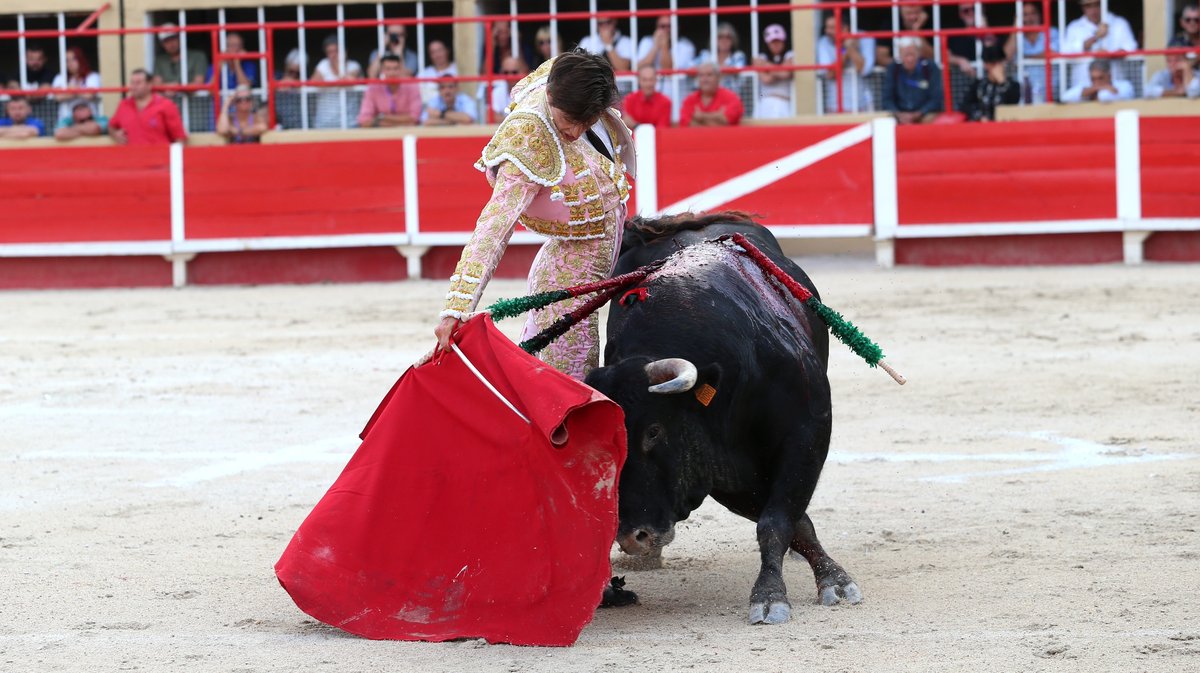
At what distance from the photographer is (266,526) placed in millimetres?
3979

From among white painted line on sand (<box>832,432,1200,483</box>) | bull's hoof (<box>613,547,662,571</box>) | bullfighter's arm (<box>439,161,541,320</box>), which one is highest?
bullfighter's arm (<box>439,161,541,320</box>)

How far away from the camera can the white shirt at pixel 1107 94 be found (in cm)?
1054

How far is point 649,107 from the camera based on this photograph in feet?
34.3

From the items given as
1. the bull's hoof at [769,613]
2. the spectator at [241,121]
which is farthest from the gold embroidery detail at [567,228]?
the spectator at [241,121]

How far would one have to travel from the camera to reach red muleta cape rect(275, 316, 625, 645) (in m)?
2.94

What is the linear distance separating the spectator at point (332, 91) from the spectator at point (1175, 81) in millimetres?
5269

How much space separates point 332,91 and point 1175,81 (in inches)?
217

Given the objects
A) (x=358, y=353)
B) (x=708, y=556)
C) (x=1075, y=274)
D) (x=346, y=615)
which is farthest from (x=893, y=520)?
(x=1075, y=274)

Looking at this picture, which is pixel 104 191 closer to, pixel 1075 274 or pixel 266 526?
pixel 1075 274

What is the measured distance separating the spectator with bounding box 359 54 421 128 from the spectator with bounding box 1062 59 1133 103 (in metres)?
4.24

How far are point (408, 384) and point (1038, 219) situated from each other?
736 centimetres

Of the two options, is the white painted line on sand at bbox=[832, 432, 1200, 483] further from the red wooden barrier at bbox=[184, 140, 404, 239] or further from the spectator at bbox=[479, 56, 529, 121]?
the spectator at bbox=[479, 56, 529, 121]

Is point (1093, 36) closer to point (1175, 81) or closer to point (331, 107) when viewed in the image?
point (1175, 81)

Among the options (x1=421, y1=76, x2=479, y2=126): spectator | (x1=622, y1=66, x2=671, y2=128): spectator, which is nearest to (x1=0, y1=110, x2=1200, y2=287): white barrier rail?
(x1=622, y1=66, x2=671, y2=128): spectator
